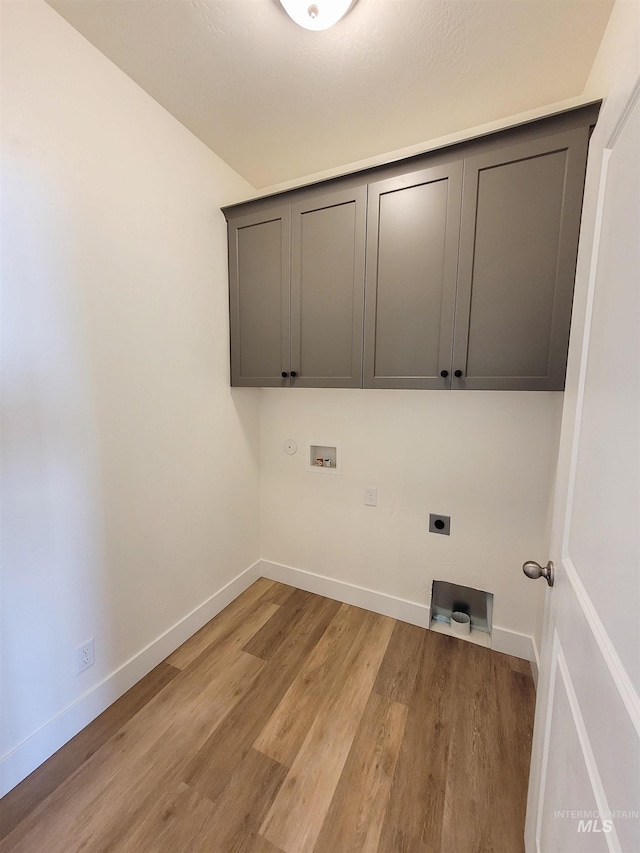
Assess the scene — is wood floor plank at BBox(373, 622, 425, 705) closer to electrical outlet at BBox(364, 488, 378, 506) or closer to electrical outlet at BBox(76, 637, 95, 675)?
electrical outlet at BBox(364, 488, 378, 506)

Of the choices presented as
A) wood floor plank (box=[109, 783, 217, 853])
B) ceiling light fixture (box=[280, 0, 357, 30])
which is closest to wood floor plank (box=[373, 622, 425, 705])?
wood floor plank (box=[109, 783, 217, 853])

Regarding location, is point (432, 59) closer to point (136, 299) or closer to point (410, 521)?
point (136, 299)

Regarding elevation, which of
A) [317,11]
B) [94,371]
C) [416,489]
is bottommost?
[416,489]

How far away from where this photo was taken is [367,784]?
3.92ft

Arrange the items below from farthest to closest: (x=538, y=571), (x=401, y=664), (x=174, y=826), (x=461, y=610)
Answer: (x=461, y=610) → (x=401, y=664) → (x=174, y=826) → (x=538, y=571)

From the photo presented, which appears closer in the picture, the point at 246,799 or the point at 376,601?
the point at 246,799

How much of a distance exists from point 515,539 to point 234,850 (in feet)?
5.23

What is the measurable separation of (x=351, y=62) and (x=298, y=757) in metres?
2.67

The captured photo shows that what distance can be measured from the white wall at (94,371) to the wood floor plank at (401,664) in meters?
1.06

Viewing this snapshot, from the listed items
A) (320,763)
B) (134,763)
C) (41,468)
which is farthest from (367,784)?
(41,468)

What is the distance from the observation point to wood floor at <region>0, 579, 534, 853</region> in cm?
106

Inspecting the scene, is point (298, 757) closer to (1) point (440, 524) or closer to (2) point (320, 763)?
(2) point (320, 763)

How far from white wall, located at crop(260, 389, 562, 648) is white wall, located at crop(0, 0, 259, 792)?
2.04ft

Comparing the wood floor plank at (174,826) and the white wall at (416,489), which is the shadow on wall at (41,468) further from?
the white wall at (416,489)
